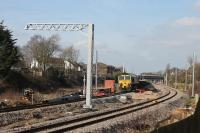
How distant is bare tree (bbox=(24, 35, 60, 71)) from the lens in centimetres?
10237

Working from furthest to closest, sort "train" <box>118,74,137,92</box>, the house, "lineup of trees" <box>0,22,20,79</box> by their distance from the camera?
the house < "train" <box>118,74,137,92</box> < "lineup of trees" <box>0,22,20,79</box>

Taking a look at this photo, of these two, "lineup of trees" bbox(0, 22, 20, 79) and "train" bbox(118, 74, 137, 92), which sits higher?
"lineup of trees" bbox(0, 22, 20, 79)

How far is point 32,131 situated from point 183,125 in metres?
7.00

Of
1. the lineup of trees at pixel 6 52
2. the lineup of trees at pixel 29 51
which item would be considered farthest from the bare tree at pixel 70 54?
the lineup of trees at pixel 6 52

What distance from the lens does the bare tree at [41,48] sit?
102 m

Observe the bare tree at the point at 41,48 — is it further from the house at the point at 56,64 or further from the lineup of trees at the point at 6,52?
the lineup of trees at the point at 6,52

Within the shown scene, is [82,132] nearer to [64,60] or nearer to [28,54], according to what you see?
[28,54]

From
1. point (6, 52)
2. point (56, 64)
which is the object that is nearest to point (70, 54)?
point (56, 64)

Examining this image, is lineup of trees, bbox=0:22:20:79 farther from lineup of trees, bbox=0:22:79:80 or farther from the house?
the house

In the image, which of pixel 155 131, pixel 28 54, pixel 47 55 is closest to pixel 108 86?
pixel 47 55

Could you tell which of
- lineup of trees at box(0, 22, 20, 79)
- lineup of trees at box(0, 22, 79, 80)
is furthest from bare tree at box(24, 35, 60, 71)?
lineup of trees at box(0, 22, 20, 79)

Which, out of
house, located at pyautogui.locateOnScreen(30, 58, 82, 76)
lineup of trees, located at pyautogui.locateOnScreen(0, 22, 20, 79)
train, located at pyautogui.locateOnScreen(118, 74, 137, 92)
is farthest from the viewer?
house, located at pyautogui.locateOnScreen(30, 58, 82, 76)

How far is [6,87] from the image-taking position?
216ft

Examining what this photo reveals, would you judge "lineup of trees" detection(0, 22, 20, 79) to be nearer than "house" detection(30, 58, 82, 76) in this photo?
Yes
